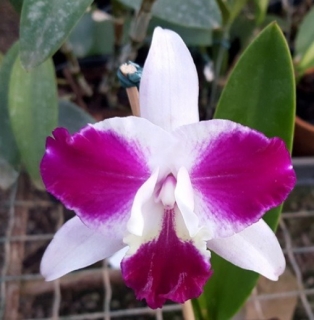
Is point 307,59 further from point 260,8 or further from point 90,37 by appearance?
point 90,37

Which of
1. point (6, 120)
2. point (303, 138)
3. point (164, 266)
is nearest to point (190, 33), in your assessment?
point (303, 138)

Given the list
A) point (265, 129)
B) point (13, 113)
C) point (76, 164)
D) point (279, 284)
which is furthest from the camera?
point (279, 284)

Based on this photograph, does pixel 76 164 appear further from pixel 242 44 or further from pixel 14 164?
pixel 242 44

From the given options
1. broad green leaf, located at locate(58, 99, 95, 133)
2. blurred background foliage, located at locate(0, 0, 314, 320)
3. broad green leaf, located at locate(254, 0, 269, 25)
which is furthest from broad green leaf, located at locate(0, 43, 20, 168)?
broad green leaf, located at locate(254, 0, 269, 25)

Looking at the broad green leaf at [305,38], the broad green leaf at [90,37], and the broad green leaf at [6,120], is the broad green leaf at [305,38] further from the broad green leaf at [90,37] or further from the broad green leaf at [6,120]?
the broad green leaf at [6,120]

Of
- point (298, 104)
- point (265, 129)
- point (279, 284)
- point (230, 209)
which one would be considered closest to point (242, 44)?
point (298, 104)

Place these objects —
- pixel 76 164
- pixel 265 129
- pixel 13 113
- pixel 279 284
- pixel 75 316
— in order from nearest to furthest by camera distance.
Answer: pixel 76 164, pixel 265 129, pixel 13 113, pixel 75 316, pixel 279 284
